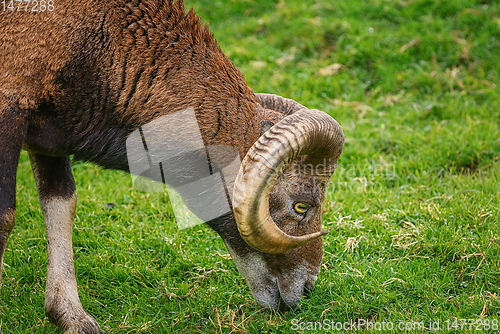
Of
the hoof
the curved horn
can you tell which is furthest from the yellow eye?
the hoof

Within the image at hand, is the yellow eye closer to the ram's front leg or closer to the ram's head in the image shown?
the ram's head

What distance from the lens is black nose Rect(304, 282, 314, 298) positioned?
5.18m

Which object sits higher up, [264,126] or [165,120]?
[165,120]

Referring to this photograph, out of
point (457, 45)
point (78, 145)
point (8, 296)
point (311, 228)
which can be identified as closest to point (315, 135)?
point (311, 228)

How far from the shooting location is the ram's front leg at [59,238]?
16.8 feet

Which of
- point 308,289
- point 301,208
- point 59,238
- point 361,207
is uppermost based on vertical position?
point 301,208

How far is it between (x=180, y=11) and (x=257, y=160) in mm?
1606

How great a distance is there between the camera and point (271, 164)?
4.16 metres

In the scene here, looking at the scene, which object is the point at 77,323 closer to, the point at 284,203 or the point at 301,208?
the point at 284,203

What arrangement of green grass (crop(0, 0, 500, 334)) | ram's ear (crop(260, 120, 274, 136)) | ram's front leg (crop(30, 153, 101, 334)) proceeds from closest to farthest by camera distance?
ram's ear (crop(260, 120, 274, 136)) → ram's front leg (crop(30, 153, 101, 334)) → green grass (crop(0, 0, 500, 334))

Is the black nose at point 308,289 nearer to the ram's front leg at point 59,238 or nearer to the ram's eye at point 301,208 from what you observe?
the ram's eye at point 301,208

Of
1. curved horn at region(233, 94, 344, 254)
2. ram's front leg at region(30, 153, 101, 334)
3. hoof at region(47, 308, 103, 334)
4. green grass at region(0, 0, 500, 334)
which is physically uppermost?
curved horn at region(233, 94, 344, 254)

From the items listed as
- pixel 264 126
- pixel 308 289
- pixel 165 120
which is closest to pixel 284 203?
pixel 264 126

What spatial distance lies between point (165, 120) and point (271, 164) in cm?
107
